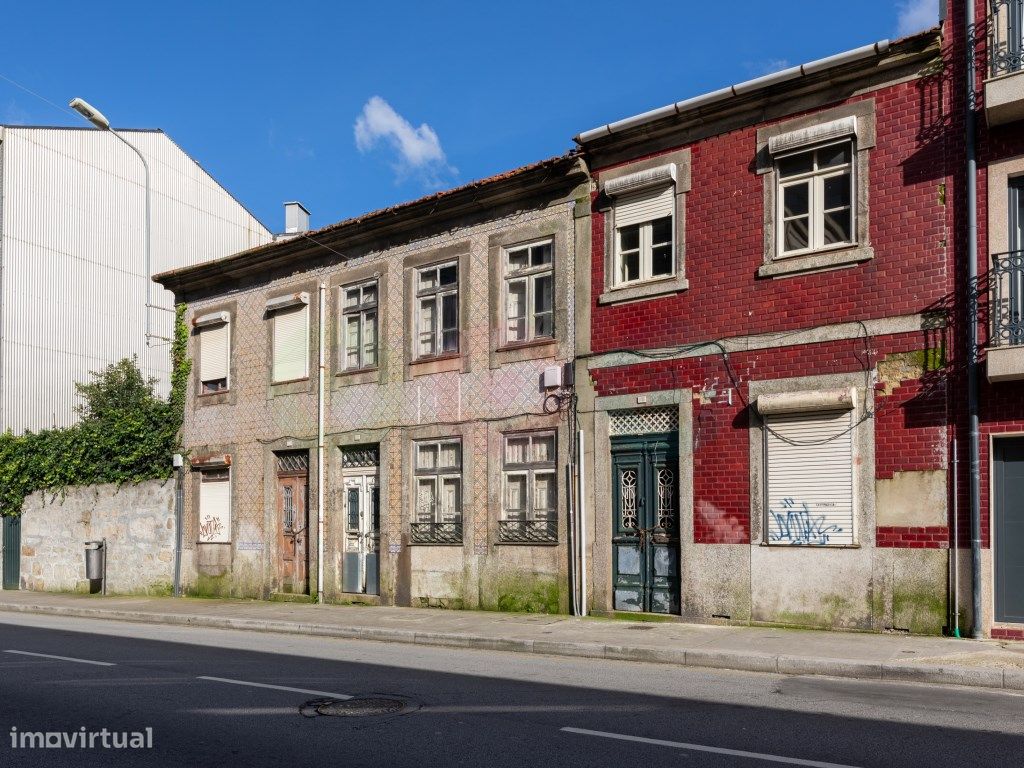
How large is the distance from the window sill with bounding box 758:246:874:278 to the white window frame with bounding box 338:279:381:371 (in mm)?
7880

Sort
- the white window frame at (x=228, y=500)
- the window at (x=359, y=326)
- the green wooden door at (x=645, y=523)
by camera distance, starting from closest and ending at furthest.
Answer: the green wooden door at (x=645, y=523)
the window at (x=359, y=326)
the white window frame at (x=228, y=500)

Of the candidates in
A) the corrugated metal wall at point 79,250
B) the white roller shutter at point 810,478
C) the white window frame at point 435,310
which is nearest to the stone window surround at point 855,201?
the white roller shutter at point 810,478

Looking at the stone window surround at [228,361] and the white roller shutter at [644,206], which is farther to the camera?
the stone window surround at [228,361]

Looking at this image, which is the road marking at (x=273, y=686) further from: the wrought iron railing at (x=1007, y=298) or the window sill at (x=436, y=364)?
the wrought iron railing at (x=1007, y=298)

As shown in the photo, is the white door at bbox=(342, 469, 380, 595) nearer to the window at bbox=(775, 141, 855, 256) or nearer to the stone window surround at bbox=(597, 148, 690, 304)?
the stone window surround at bbox=(597, 148, 690, 304)

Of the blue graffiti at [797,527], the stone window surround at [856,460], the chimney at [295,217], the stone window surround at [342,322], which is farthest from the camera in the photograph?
the chimney at [295,217]

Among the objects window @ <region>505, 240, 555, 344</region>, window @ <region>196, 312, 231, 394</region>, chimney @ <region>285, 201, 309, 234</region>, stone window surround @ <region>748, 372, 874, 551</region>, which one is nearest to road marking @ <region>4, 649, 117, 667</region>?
window @ <region>505, 240, 555, 344</region>

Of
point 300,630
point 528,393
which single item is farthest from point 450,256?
point 300,630

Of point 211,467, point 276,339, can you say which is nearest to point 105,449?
point 211,467

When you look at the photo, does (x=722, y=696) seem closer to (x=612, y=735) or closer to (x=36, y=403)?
(x=612, y=735)

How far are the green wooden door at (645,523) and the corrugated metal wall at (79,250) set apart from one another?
21434mm

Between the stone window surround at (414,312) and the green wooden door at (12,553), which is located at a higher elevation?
the stone window surround at (414,312)

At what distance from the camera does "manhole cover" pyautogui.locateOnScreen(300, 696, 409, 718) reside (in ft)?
27.1

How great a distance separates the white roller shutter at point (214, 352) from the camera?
21859mm
